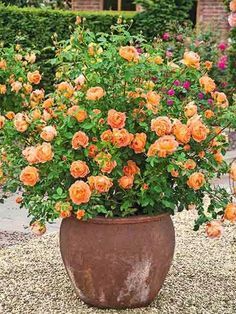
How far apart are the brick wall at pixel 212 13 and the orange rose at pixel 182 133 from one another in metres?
10.3

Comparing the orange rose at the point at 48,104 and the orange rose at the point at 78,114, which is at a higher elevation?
the orange rose at the point at 78,114

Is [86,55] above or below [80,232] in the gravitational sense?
above

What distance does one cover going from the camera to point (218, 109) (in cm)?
418

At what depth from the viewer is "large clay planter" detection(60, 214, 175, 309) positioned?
390 centimetres

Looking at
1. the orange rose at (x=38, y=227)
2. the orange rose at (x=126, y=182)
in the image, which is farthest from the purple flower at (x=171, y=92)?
the orange rose at (x=38, y=227)

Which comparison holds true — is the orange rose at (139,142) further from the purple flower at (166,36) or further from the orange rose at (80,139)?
the purple flower at (166,36)

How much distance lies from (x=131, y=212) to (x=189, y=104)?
2.25ft

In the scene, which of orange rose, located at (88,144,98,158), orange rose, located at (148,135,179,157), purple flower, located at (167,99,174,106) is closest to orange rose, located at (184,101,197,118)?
purple flower, located at (167,99,174,106)

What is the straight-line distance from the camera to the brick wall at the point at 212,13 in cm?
1383

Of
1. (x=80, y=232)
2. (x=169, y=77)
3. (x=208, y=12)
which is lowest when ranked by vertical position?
(x=208, y=12)

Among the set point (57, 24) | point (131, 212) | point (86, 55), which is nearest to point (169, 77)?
point (86, 55)

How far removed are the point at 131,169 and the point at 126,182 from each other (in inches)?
3.9

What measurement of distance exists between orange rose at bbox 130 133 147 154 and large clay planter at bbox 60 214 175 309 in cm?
38

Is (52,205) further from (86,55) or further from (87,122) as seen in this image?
(86,55)
